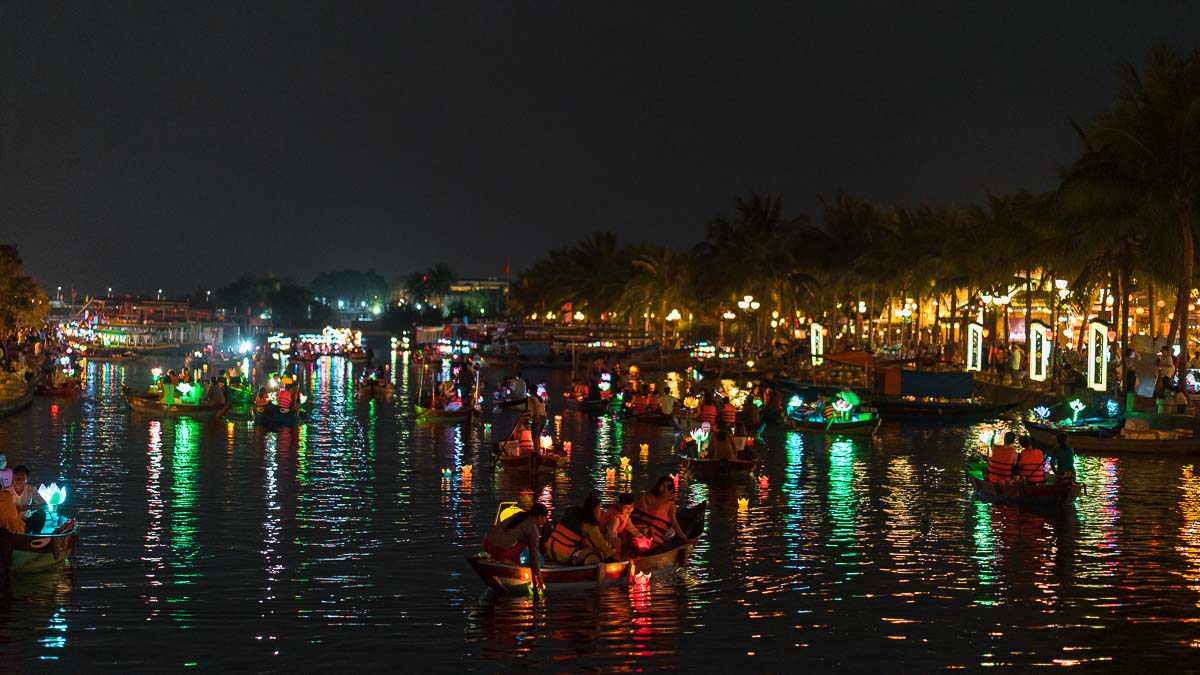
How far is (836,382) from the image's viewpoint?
66438 mm

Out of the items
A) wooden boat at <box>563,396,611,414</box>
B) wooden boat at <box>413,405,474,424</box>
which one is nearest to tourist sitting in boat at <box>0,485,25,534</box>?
wooden boat at <box>413,405,474,424</box>

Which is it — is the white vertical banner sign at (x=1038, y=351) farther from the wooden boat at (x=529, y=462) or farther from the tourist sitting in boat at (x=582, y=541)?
the tourist sitting in boat at (x=582, y=541)

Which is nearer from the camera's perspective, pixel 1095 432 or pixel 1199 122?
pixel 1095 432

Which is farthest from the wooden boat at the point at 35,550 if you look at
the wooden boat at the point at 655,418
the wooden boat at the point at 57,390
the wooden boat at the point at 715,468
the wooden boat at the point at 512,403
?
the wooden boat at the point at 57,390

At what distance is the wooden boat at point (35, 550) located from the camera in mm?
19828

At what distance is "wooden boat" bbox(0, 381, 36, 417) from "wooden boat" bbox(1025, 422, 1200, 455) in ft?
124

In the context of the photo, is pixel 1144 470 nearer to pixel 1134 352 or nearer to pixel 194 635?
pixel 1134 352

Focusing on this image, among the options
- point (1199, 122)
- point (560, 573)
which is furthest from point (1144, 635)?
point (1199, 122)

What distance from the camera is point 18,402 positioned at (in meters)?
55.6

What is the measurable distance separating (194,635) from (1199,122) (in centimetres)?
3677

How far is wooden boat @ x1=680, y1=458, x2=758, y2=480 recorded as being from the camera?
33062 millimetres

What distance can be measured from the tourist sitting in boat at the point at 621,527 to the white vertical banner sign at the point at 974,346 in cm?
5488

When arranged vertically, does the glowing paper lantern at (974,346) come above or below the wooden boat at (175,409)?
above

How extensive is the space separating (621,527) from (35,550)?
8.70 meters
